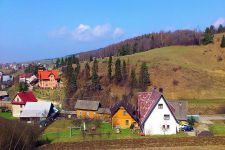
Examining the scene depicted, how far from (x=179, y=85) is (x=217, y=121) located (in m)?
25.9

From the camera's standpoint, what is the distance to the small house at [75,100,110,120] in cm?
4753

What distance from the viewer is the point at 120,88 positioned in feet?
228

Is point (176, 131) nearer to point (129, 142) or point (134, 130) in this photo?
point (134, 130)

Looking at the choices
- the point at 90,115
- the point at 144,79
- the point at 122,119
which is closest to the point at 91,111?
the point at 90,115

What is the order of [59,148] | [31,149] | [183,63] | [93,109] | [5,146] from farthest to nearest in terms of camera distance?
[183,63] → [93,109] → [59,148] → [31,149] → [5,146]

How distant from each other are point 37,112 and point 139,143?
65.1 ft

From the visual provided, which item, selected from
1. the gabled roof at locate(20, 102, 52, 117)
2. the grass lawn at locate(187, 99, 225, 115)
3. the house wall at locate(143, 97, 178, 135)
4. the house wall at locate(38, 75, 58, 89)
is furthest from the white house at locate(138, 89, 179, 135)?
the house wall at locate(38, 75, 58, 89)

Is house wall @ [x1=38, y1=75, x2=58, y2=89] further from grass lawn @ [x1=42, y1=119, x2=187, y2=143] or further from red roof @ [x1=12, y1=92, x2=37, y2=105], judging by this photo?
grass lawn @ [x1=42, y1=119, x2=187, y2=143]

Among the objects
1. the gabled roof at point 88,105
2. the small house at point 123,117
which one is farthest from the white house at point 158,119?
the gabled roof at point 88,105

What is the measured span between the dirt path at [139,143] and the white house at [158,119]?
204 inches

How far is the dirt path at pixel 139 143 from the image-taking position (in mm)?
30578

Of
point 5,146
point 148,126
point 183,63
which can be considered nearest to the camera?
point 5,146

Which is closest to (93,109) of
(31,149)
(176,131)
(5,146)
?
(176,131)

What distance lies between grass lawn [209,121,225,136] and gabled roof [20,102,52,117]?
61.5 ft
